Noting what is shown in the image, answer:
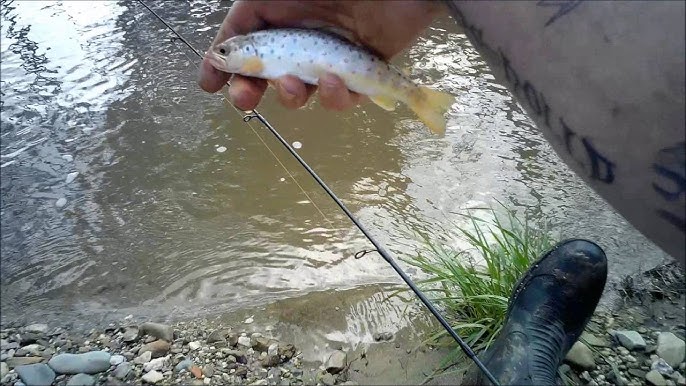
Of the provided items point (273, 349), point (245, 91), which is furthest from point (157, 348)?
point (245, 91)

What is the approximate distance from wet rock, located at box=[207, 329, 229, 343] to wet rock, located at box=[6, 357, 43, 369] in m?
0.59

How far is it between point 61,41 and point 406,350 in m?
3.49

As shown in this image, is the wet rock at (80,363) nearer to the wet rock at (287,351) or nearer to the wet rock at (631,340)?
the wet rock at (287,351)

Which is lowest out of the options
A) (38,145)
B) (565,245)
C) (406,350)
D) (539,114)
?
(38,145)

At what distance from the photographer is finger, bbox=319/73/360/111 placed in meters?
1.85

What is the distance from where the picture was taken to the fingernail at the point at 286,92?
1891 millimetres

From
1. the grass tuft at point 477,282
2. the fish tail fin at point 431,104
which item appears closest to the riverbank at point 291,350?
the grass tuft at point 477,282

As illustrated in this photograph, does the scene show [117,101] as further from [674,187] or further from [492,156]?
[674,187]

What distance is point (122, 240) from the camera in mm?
2916

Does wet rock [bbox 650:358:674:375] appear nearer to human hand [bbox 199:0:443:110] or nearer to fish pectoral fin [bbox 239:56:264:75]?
human hand [bbox 199:0:443:110]

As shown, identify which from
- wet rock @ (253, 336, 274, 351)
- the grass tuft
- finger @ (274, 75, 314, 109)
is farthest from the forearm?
wet rock @ (253, 336, 274, 351)

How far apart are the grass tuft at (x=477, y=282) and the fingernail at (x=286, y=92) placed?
3.19 ft

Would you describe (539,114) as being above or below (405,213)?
above

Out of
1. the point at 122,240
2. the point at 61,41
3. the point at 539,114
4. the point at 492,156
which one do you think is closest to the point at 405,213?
the point at 492,156
